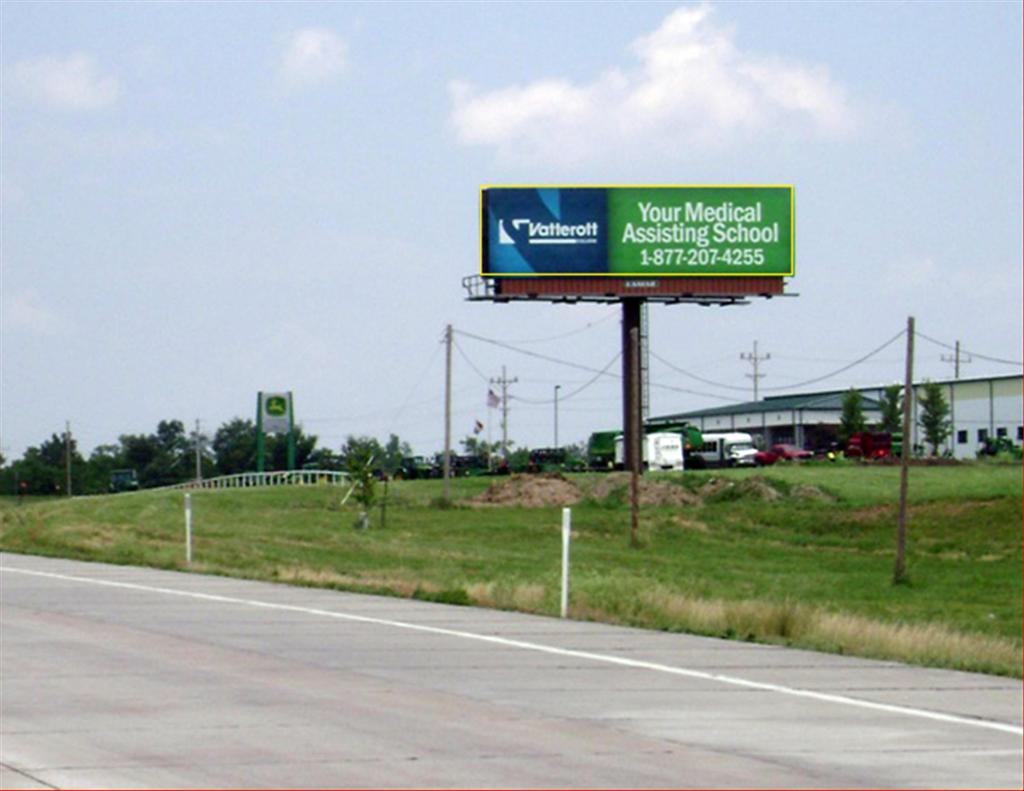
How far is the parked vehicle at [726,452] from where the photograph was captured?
3930 inches

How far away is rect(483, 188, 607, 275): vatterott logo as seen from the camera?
77375 mm

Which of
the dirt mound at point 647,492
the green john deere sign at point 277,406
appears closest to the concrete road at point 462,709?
the dirt mound at point 647,492

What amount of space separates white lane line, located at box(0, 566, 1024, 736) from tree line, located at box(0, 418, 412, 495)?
11541 cm

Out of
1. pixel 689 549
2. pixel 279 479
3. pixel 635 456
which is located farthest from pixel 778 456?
pixel 635 456

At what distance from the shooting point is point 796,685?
14773mm

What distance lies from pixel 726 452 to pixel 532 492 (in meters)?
28.9

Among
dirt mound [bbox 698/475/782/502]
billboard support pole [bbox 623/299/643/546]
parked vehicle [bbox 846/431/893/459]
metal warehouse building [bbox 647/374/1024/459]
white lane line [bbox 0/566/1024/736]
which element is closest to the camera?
white lane line [bbox 0/566/1024/736]

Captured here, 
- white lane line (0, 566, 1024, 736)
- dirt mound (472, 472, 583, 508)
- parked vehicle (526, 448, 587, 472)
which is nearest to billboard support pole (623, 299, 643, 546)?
dirt mound (472, 472, 583, 508)

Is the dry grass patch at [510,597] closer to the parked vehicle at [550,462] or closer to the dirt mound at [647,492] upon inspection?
the dirt mound at [647,492]

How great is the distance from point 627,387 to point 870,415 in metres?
68.3

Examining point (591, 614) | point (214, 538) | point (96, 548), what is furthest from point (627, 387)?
point (591, 614)

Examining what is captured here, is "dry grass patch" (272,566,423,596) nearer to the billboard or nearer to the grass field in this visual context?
the grass field

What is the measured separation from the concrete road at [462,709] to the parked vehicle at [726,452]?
7955 cm

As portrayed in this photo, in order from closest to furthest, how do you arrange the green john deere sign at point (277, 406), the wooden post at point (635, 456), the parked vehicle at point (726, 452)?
the wooden post at point (635, 456)
the green john deere sign at point (277, 406)
the parked vehicle at point (726, 452)
